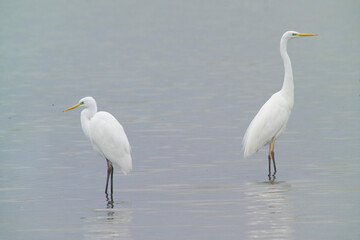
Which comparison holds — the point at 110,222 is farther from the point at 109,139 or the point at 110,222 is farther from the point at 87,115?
the point at 87,115

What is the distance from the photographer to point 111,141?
11.6 m

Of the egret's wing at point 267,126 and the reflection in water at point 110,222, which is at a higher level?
the egret's wing at point 267,126

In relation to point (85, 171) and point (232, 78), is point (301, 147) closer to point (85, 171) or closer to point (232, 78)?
point (85, 171)

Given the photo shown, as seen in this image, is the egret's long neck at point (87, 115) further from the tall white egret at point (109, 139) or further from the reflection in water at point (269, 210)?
the reflection in water at point (269, 210)

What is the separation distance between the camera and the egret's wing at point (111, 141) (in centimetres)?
1156

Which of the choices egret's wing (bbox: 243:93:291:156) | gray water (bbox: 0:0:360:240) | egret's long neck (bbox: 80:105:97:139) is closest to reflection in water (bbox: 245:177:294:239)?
gray water (bbox: 0:0:360:240)

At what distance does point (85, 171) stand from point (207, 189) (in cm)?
264

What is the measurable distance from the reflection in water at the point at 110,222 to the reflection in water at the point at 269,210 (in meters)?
1.45

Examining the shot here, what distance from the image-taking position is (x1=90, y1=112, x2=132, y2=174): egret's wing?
455 inches

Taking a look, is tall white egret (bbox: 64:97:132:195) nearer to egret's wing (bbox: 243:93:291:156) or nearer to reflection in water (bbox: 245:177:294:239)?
reflection in water (bbox: 245:177:294:239)

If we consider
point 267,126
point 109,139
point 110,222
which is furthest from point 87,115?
point 267,126

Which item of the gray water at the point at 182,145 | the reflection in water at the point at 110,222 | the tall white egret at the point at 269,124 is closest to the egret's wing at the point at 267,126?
the tall white egret at the point at 269,124

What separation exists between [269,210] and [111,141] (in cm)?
282

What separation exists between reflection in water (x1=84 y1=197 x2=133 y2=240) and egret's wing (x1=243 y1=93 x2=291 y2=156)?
2.86m
